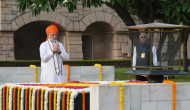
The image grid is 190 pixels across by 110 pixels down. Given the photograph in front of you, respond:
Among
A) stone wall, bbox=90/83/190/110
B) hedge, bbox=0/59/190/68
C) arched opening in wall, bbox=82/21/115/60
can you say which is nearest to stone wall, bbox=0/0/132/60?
arched opening in wall, bbox=82/21/115/60

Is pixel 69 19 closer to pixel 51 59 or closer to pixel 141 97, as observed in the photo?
pixel 51 59

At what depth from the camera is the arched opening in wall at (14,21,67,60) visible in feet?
94.2

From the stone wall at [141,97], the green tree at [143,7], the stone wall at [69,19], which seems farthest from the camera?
the stone wall at [69,19]

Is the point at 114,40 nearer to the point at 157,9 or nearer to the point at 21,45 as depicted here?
the point at 21,45

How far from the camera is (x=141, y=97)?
555 cm

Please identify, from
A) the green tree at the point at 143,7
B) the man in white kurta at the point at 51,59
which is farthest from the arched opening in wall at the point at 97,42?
the man in white kurta at the point at 51,59

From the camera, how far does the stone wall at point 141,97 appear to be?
5206mm

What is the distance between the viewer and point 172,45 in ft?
22.7

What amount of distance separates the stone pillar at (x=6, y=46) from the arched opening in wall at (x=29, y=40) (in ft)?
9.94

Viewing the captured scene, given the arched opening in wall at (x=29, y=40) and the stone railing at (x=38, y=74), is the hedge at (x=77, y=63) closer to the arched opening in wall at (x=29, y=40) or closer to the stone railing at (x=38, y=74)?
the arched opening in wall at (x=29, y=40)

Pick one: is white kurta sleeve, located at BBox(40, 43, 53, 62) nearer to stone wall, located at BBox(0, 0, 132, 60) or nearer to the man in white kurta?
the man in white kurta

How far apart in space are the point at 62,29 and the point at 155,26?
21.1 m

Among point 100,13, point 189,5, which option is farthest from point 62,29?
point 189,5

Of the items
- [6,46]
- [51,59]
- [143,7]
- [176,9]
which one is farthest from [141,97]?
[6,46]
